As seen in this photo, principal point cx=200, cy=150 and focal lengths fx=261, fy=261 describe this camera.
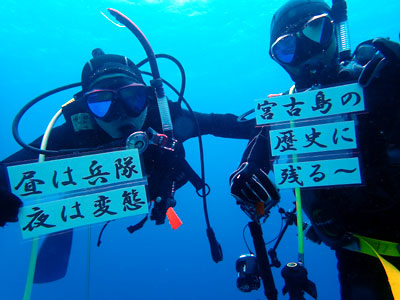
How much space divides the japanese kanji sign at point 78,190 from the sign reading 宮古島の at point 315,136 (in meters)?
1.09

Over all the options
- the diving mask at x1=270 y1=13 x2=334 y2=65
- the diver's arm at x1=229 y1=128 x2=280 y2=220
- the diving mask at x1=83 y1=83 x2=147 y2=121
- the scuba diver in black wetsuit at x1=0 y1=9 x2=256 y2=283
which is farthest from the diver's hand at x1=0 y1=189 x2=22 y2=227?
the diving mask at x1=270 y1=13 x2=334 y2=65

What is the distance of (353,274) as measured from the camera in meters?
2.65

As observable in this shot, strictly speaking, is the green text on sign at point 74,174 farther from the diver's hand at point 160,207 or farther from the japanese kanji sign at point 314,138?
the japanese kanji sign at point 314,138

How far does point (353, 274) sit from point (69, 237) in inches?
168

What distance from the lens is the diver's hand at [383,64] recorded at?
69.0 inches

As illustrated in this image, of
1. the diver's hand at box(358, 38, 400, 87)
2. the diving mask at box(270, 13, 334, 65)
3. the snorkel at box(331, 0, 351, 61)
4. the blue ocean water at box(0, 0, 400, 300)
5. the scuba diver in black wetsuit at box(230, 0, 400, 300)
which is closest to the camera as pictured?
the diver's hand at box(358, 38, 400, 87)

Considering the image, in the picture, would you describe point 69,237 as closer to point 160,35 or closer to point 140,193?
point 140,193

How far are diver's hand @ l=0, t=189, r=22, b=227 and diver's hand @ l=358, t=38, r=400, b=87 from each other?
2623 millimetres

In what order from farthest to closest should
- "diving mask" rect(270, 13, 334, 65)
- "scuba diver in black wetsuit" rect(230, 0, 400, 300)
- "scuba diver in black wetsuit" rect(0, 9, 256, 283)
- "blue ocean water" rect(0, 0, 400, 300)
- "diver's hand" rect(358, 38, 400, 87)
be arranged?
1. "blue ocean water" rect(0, 0, 400, 300)
2. "scuba diver in black wetsuit" rect(0, 9, 256, 283)
3. "diving mask" rect(270, 13, 334, 65)
4. "scuba diver in black wetsuit" rect(230, 0, 400, 300)
5. "diver's hand" rect(358, 38, 400, 87)

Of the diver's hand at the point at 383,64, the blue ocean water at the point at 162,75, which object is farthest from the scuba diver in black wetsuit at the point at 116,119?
the diver's hand at the point at 383,64

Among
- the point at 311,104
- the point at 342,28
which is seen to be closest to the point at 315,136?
the point at 311,104

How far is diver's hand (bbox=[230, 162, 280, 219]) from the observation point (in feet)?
6.66

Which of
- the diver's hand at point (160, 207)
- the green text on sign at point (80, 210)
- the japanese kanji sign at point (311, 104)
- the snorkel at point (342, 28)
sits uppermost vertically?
the snorkel at point (342, 28)

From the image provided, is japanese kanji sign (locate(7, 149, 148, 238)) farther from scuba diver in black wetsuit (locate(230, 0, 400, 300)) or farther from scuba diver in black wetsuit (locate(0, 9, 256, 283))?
scuba diver in black wetsuit (locate(230, 0, 400, 300))
